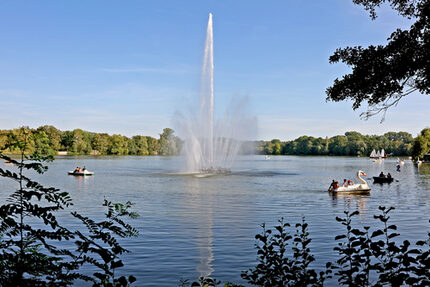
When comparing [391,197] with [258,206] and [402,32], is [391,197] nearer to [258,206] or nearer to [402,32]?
[258,206]

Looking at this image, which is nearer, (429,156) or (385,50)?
A: (385,50)

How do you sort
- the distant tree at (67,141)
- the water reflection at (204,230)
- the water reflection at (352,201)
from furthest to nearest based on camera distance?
the distant tree at (67,141)
the water reflection at (352,201)
the water reflection at (204,230)

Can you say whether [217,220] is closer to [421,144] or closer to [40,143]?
[40,143]

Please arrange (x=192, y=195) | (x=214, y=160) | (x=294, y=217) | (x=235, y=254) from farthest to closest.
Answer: (x=214, y=160) < (x=192, y=195) < (x=294, y=217) < (x=235, y=254)

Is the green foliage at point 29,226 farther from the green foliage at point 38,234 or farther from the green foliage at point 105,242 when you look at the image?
the green foliage at point 105,242

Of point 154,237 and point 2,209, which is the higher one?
point 2,209

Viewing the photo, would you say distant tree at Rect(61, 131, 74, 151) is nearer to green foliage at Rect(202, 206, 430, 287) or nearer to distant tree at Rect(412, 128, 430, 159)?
distant tree at Rect(412, 128, 430, 159)

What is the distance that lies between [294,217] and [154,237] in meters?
8.84

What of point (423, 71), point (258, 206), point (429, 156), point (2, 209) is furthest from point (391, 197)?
point (429, 156)

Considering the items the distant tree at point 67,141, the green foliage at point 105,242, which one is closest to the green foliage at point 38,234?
the green foliage at point 105,242

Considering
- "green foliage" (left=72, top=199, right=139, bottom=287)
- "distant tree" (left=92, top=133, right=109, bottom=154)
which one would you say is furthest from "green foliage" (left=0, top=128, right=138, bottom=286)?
"distant tree" (left=92, top=133, right=109, bottom=154)

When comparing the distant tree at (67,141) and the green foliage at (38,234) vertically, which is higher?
the distant tree at (67,141)

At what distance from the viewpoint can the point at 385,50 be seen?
8438 mm

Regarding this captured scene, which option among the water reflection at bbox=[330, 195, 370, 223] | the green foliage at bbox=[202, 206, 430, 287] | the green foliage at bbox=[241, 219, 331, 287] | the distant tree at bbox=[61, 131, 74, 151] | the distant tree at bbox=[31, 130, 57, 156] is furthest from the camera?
the distant tree at bbox=[61, 131, 74, 151]
